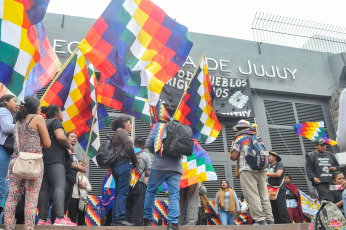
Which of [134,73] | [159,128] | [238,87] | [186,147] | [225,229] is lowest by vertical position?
[225,229]

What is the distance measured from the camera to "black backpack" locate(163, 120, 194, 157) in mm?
5277

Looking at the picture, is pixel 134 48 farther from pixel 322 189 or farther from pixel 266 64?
pixel 266 64

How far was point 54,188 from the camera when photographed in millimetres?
4652

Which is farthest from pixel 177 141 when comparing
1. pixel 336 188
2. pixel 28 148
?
pixel 336 188

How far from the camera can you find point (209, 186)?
34.6ft

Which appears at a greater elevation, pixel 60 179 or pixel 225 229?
pixel 60 179

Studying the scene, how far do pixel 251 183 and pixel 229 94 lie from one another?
5.72 m

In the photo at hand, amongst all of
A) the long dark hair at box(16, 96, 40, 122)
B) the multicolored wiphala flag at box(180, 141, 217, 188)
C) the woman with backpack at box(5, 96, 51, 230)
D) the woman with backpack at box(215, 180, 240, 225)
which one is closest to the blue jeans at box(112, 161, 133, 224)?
the multicolored wiphala flag at box(180, 141, 217, 188)

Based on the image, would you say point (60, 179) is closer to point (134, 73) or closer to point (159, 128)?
point (159, 128)

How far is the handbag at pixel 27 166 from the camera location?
4.05m

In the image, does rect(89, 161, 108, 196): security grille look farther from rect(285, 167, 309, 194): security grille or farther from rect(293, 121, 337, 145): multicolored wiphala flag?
rect(293, 121, 337, 145): multicolored wiphala flag

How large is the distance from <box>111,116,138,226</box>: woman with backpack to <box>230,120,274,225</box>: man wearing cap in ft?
5.46

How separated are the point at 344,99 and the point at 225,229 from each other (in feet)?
8.78

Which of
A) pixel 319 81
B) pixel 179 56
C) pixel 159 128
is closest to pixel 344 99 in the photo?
pixel 159 128
